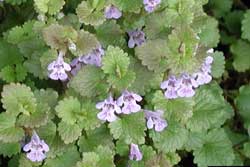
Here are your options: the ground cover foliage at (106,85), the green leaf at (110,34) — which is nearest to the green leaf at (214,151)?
the ground cover foliage at (106,85)

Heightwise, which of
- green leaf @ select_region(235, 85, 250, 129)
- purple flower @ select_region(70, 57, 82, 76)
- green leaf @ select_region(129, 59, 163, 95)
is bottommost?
green leaf @ select_region(129, 59, 163, 95)

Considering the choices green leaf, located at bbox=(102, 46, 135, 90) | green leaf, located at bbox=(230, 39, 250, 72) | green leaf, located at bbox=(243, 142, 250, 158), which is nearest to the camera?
green leaf, located at bbox=(102, 46, 135, 90)

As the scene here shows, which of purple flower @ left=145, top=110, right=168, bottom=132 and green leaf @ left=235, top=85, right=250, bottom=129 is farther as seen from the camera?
green leaf @ left=235, top=85, right=250, bottom=129

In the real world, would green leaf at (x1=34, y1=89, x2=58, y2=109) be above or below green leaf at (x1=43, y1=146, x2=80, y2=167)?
above

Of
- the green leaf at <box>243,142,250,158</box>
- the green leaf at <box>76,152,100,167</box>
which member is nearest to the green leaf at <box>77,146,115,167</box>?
the green leaf at <box>76,152,100,167</box>

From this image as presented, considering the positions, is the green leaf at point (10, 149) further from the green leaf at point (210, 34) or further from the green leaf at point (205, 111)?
the green leaf at point (210, 34)

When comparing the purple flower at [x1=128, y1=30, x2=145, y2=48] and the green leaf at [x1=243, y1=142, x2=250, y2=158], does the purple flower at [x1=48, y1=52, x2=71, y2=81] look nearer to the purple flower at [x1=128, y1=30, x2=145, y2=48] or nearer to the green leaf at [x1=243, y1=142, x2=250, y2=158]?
the purple flower at [x1=128, y1=30, x2=145, y2=48]

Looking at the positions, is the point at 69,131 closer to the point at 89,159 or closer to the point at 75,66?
the point at 89,159

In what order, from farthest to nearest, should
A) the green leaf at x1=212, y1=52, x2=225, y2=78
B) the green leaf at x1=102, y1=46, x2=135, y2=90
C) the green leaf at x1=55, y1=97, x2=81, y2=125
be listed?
the green leaf at x1=212, y1=52, x2=225, y2=78 < the green leaf at x1=55, y1=97, x2=81, y2=125 < the green leaf at x1=102, y1=46, x2=135, y2=90
